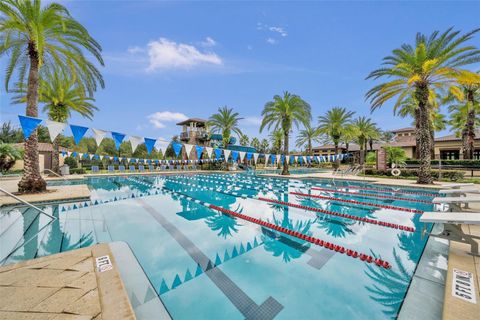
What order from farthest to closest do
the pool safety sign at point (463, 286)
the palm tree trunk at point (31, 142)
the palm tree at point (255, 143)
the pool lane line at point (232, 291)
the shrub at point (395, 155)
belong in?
the palm tree at point (255, 143) → the shrub at point (395, 155) → the palm tree trunk at point (31, 142) → the pool lane line at point (232, 291) → the pool safety sign at point (463, 286)

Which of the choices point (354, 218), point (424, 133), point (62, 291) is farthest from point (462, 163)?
point (62, 291)

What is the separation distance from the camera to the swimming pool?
2590mm

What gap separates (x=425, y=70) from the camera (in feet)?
36.7

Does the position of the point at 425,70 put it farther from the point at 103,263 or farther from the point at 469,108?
the point at 103,263

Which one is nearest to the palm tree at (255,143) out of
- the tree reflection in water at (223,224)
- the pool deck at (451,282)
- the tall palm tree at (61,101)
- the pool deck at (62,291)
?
the tall palm tree at (61,101)

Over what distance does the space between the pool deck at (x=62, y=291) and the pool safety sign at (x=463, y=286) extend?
3633mm

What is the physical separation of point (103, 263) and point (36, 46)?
9.94 m

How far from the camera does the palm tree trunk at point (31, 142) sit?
8.43 meters

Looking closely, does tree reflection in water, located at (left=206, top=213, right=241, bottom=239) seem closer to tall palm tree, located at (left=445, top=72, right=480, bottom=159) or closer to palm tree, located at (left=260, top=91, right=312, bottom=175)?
palm tree, located at (left=260, top=91, right=312, bottom=175)

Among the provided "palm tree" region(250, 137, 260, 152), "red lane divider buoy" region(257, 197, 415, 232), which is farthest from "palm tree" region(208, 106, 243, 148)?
"palm tree" region(250, 137, 260, 152)

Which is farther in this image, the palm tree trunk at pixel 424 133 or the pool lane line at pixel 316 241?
the palm tree trunk at pixel 424 133

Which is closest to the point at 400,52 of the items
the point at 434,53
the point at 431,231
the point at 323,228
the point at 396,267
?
the point at 434,53

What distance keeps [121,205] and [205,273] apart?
612cm

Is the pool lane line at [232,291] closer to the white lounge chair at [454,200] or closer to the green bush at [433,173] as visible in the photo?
the white lounge chair at [454,200]
